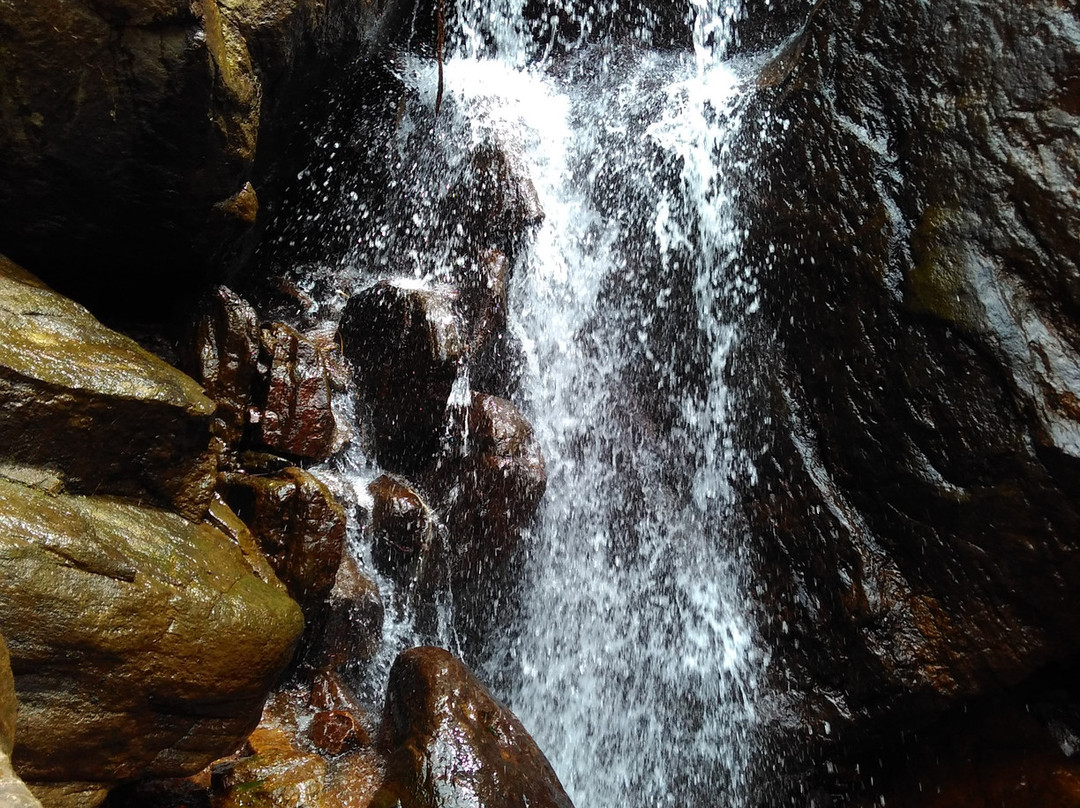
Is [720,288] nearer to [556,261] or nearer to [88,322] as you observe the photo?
[556,261]

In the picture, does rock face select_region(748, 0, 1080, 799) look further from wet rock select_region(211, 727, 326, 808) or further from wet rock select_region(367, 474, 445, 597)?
wet rock select_region(211, 727, 326, 808)

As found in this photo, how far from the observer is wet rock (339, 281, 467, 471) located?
6.04m

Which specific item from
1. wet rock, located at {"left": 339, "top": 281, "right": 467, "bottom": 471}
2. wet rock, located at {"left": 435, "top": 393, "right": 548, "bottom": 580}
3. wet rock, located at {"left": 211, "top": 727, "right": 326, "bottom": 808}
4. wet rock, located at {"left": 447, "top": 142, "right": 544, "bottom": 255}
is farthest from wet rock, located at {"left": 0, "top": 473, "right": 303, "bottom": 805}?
wet rock, located at {"left": 447, "top": 142, "right": 544, "bottom": 255}

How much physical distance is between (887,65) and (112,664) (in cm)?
585

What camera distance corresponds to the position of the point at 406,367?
6.16m

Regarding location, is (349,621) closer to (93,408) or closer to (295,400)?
(295,400)

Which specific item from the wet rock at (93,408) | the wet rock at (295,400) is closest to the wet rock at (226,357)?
the wet rock at (295,400)

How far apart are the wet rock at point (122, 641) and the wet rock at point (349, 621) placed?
1.52 m

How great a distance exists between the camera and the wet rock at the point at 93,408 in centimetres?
289

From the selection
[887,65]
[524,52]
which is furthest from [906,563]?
[524,52]

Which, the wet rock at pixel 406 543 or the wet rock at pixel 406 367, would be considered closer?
the wet rock at pixel 406 543

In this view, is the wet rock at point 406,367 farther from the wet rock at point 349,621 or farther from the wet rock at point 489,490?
the wet rock at point 349,621

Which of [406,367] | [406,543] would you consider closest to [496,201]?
[406,367]

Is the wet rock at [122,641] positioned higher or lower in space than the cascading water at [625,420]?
lower
